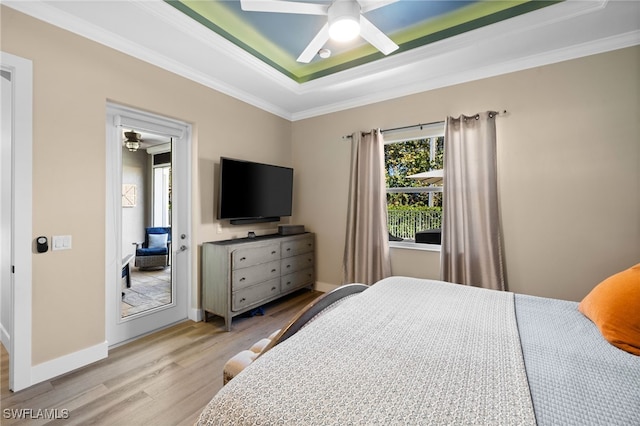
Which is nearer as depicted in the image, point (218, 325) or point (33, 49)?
point (33, 49)

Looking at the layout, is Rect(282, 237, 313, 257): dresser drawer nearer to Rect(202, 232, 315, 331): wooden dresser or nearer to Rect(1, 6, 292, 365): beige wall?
Rect(202, 232, 315, 331): wooden dresser

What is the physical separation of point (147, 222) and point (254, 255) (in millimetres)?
1126

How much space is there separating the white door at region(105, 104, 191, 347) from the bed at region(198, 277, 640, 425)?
207 centimetres

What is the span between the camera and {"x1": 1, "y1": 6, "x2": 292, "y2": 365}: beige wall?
205 cm

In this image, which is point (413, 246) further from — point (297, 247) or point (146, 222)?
point (146, 222)

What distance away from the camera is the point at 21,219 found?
6.49ft

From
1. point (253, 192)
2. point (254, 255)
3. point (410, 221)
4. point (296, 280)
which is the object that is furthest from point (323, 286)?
point (253, 192)

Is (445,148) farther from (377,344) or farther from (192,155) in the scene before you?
(192,155)

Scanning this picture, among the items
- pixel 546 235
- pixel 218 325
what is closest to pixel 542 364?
pixel 546 235

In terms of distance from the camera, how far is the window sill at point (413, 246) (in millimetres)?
3368

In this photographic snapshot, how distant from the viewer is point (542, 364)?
1055mm

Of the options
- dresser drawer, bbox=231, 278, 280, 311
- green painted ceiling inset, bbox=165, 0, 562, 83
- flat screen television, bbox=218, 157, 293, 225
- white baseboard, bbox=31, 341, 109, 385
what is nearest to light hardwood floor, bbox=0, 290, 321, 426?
white baseboard, bbox=31, 341, 109, 385

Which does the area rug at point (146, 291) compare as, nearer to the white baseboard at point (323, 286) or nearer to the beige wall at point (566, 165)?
the white baseboard at point (323, 286)

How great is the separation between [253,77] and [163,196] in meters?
1.63
